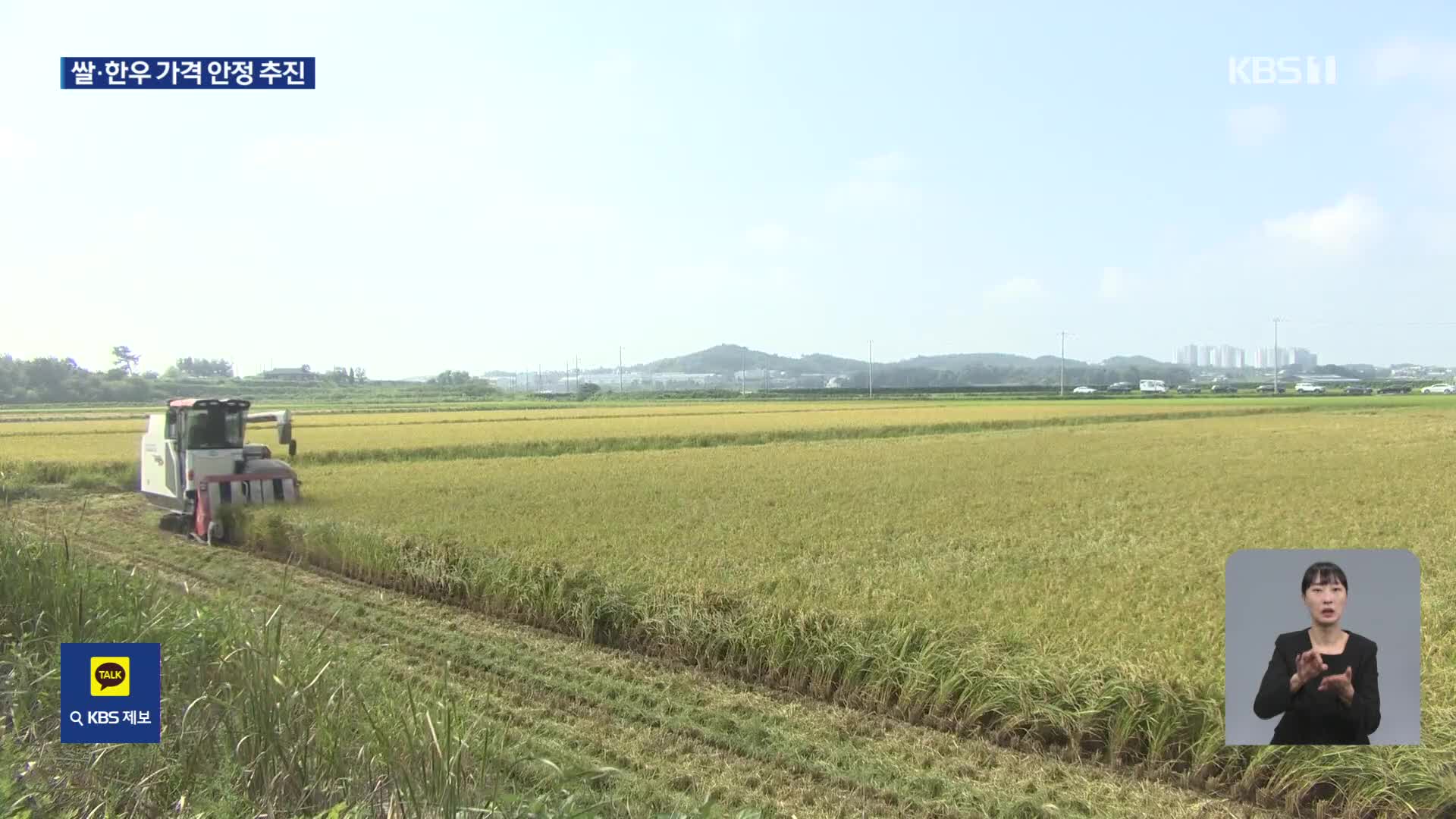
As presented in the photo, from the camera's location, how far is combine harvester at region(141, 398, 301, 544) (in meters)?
12.4

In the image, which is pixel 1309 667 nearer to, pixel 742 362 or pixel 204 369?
pixel 204 369

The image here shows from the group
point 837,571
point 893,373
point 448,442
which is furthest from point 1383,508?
point 893,373

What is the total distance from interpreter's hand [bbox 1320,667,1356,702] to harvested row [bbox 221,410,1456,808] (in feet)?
9.01

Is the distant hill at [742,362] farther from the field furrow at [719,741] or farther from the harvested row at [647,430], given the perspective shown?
the field furrow at [719,741]

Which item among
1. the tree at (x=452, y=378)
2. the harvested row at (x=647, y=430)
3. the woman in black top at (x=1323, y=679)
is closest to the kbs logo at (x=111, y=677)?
the woman in black top at (x=1323, y=679)

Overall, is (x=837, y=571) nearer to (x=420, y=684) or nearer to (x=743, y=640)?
(x=743, y=640)

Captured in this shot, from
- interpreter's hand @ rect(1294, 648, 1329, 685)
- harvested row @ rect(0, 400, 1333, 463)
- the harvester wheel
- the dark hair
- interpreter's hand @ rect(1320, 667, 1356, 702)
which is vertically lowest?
the harvester wheel

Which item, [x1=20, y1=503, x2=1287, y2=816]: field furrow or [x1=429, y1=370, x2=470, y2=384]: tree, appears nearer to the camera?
[x1=20, y1=503, x2=1287, y2=816]: field furrow

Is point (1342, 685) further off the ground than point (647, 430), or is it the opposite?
point (1342, 685)

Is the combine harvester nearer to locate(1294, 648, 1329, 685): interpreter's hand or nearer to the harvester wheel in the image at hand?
the harvester wheel

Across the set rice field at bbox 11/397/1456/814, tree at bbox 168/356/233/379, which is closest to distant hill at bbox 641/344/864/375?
rice field at bbox 11/397/1456/814

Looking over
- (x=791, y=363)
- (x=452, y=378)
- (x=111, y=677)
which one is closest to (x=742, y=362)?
(x=791, y=363)

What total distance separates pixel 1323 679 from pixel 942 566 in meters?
6.95

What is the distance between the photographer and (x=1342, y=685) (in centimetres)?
223
